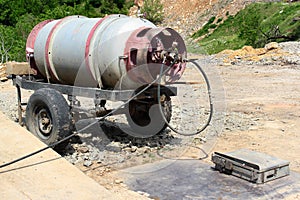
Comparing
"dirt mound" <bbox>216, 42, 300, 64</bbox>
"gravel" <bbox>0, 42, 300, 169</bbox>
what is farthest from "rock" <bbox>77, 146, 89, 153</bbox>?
"dirt mound" <bbox>216, 42, 300, 64</bbox>

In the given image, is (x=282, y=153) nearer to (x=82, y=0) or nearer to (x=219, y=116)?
(x=219, y=116)

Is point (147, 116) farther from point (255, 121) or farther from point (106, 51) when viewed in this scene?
point (255, 121)

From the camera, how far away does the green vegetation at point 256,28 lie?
28.2m

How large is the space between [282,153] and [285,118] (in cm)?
276

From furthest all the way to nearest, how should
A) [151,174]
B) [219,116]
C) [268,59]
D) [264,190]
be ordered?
[268,59] < [219,116] < [151,174] < [264,190]

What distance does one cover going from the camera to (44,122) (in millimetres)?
6773

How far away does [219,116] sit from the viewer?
31.4ft

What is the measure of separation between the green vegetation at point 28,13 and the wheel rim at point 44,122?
17293 millimetres

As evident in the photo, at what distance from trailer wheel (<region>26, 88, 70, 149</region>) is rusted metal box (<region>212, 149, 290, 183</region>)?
225 centimetres

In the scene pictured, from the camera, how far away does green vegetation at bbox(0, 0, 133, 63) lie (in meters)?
27.3

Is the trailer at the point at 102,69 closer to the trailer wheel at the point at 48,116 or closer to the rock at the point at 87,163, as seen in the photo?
the trailer wheel at the point at 48,116

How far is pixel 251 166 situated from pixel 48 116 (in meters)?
3.13

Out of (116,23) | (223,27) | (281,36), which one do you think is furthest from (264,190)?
(223,27)

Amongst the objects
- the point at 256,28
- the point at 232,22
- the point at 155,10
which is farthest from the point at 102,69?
the point at 155,10
